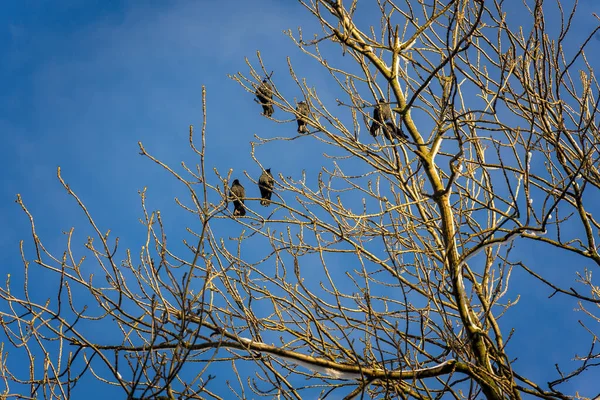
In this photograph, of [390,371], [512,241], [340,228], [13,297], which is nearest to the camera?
[13,297]

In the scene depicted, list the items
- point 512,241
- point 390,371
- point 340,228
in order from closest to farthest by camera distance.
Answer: point 390,371 → point 512,241 → point 340,228

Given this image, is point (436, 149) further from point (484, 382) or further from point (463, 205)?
point (484, 382)

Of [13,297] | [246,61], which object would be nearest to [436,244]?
[246,61]

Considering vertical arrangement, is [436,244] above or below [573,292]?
above

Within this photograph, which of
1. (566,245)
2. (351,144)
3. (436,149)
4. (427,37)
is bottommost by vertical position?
(566,245)

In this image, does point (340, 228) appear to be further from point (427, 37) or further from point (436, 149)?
point (427, 37)

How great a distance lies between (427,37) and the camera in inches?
188

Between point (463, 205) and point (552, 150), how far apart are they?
78cm

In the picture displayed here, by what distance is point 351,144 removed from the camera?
14.6 ft

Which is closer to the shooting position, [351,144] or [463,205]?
[351,144]

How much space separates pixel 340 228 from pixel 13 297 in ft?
6.27

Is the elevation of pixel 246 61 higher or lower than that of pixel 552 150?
higher

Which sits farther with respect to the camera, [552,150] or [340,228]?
[552,150]

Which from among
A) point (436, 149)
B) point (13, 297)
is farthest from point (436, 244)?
point (13, 297)
